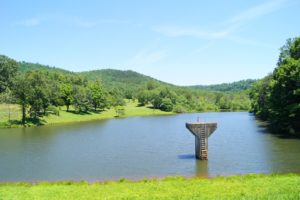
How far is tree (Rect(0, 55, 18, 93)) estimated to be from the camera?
435 ft

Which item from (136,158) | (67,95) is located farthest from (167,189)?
(67,95)

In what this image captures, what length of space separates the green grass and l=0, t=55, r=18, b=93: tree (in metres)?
114

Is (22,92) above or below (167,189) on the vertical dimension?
above

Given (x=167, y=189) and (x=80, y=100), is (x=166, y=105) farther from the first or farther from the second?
(x=167, y=189)

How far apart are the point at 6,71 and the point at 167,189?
127382mm

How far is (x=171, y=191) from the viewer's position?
2409 centimetres

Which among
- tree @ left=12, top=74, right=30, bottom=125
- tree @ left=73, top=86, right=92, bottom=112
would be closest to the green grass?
tree @ left=12, top=74, right=30, bottom=125

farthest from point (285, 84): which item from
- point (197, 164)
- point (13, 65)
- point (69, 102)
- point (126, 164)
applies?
point (13, 65)

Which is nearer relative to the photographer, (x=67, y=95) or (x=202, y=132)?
(x=202, y=132)

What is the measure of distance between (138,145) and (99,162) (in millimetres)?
15463

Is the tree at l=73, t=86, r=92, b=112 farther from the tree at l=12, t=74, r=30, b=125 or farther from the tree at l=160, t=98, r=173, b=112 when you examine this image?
the tree at l=160, t=98, r=173, b=112

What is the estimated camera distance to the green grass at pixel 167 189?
2219 cm

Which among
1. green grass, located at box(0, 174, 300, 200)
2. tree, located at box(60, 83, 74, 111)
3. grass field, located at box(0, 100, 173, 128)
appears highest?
tree, located at box(60, 83, 74, 111)

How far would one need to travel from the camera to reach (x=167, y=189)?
24.9 metres
